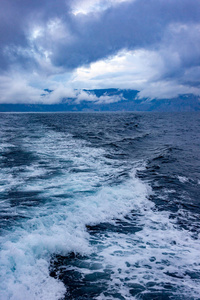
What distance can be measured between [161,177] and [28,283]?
8852 millimetres

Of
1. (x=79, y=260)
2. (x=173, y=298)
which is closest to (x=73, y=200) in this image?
(x=79, y=260)

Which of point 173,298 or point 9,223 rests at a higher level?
point 9,223

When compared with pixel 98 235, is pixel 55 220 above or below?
above

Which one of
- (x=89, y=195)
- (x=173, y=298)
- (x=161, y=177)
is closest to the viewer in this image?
(x=173, y=298)

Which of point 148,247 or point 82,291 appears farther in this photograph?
point 148,247

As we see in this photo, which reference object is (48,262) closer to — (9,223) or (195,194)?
(9,223)

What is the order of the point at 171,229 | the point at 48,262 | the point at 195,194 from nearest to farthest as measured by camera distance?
the point at 48,262, the point at 171,229, the point at 195,194

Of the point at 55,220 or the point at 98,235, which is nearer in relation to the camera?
the point at 98,235

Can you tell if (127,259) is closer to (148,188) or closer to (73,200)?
(73,200)

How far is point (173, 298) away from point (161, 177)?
303 inches

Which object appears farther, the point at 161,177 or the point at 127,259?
the point at 161,177

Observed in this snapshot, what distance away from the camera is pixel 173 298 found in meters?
3.60

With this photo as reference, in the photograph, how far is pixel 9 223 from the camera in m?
5.72

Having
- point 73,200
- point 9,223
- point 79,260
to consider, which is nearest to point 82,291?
point 79,260
